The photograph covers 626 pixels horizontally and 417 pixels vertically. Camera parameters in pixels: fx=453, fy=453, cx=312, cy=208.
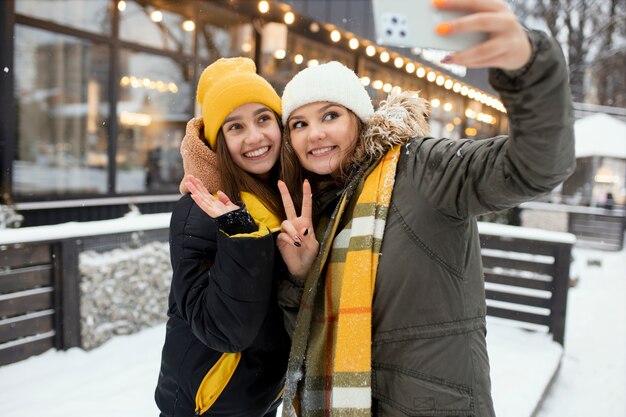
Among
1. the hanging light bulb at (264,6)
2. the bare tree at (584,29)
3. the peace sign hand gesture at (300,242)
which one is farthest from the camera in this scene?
the bare tree at (584,29)

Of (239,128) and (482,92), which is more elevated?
(482,92)

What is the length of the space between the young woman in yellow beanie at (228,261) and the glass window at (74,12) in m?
5.55

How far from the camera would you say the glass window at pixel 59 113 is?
20.0ft

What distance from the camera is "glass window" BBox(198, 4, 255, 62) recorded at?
7992 mm

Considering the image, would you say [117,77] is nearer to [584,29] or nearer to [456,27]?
[456,27]

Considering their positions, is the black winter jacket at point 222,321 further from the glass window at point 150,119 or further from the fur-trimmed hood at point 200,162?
the glass window at point 150,119

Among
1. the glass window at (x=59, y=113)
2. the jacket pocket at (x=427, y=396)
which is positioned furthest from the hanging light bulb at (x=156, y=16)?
the jacket pocket at (x=427, y=396)

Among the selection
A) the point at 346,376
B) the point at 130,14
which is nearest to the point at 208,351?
the point at 346,376

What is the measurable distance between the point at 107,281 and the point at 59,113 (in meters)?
3.82

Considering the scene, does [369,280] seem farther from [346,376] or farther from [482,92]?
[482,92]

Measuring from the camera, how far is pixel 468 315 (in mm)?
1351

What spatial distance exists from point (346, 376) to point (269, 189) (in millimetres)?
863

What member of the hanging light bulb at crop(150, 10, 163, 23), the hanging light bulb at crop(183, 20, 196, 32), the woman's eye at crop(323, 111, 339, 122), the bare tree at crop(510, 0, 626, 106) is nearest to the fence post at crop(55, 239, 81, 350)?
the woman's eye at crop(323, 111, 339, 122)

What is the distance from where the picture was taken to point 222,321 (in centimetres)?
141
